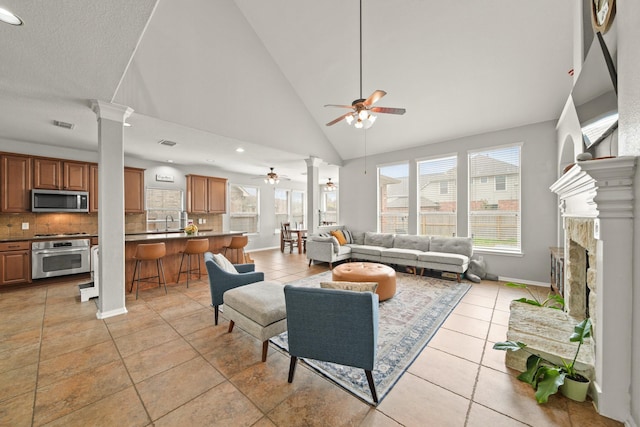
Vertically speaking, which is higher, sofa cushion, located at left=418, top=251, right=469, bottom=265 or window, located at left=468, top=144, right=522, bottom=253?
window, located at left=468, top=144, right=522, bottom=253

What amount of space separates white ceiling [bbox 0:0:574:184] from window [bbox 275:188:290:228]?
4063mm

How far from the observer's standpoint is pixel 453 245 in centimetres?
506

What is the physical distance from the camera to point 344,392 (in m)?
1.82

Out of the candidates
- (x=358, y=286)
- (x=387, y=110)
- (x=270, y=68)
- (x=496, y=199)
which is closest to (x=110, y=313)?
(x=358, y=286)

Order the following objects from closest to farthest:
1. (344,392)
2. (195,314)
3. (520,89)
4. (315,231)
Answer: (344,392) < (195,314) < (520,89) < (315,231)

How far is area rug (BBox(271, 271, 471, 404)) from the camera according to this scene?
197 centimetres

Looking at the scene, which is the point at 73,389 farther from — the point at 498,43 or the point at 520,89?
the point at 520,89

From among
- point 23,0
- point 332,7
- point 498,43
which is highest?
point 332,7

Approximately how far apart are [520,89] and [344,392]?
5.10 metres

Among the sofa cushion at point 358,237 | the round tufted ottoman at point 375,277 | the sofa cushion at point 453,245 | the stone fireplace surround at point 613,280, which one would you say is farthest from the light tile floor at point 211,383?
the sofa cushion at point 358,237

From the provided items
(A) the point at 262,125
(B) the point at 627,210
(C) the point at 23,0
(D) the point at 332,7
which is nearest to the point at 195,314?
(C) the point at 23,0

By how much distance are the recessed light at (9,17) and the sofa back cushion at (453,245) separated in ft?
20.4

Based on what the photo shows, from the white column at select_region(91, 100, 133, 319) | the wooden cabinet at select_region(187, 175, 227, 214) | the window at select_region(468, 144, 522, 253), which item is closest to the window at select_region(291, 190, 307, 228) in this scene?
the wooden cabinet at select_region(187, 175, 227, 214)

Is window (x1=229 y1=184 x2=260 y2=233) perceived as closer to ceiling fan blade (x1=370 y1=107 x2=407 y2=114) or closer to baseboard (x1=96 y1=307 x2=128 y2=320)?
baseboard (x1=96 y1=307 x2=128 y2=320)
